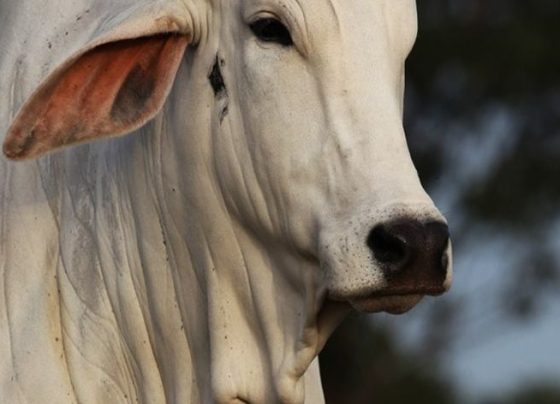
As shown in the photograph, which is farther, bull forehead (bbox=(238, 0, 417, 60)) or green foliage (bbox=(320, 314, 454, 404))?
green foliage (bbox=(320, 314, 454, 404))

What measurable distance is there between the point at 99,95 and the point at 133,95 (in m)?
0.07

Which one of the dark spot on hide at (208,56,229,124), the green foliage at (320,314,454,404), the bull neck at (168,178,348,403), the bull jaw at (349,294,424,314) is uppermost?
the dark spot on hide at (208,56,229,124)

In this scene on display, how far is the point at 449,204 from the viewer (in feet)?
66.5

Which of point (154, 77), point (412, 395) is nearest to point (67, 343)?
point (154, 77)

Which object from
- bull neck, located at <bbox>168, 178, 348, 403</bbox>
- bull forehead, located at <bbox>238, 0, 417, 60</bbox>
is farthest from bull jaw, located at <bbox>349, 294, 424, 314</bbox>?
bull forehead, located at <bbox>238, 0, 417, 60</bbox>

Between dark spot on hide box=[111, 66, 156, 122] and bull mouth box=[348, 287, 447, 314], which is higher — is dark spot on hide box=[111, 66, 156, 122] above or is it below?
above

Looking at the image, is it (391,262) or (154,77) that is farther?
(154,77)

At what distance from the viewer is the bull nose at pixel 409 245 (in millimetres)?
4707

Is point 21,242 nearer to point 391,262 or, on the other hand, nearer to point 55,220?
point 55,220

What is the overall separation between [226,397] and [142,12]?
0.86 meters

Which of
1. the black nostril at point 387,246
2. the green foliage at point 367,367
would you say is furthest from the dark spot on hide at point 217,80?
the green foliage at point 367,367

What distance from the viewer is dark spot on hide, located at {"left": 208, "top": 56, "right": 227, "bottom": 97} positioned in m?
5.14

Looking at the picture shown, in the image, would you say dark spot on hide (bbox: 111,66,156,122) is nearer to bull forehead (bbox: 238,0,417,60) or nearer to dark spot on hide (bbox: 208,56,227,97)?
dark spot on hide (bbox: 208,56,227,97)

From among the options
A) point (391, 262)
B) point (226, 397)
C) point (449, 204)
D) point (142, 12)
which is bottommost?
point (449, 204)
